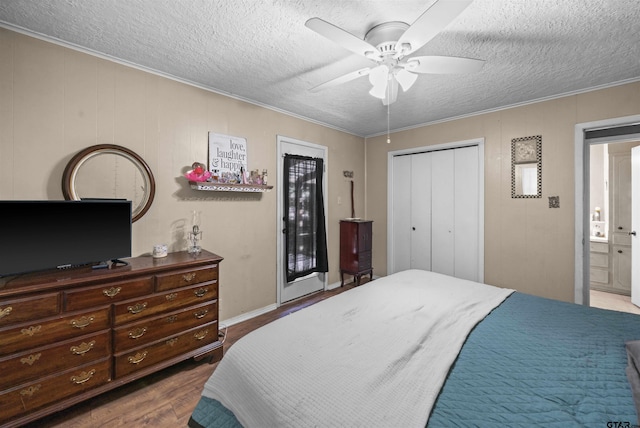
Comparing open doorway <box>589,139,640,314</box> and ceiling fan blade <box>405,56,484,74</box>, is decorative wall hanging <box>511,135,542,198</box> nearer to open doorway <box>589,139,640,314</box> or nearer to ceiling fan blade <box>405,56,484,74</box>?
open doorway <box>589,139,640,314</box>

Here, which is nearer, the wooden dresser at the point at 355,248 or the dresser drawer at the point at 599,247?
the dresser drawer at the point at 599,247

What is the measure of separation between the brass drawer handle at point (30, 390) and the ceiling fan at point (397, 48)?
2.47 metres

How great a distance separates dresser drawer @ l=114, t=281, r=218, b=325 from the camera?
5.89 ft

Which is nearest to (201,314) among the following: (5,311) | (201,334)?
(201,334)

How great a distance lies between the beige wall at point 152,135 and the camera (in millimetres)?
1812

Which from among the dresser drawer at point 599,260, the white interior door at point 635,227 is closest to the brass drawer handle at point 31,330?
the white interior door at point 635,227

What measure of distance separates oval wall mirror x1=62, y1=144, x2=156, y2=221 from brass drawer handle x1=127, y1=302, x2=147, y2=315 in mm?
758

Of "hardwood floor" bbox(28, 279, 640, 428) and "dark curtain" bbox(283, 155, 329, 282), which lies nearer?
"hardwood floor" bbox(28, 279, 640, 428)

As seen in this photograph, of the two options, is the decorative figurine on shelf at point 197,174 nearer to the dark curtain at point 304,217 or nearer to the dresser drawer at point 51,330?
the dark curtain at point 304,217

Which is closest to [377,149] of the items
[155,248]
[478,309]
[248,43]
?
[248,43]

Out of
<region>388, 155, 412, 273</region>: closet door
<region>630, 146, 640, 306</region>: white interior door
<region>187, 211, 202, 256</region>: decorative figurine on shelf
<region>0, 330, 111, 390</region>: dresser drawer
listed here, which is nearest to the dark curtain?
<region>187, 211, 202, 256</region>: decorative figurine on shelf

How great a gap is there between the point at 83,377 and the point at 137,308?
45 cm

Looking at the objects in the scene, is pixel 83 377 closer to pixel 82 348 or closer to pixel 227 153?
pixel 82 348

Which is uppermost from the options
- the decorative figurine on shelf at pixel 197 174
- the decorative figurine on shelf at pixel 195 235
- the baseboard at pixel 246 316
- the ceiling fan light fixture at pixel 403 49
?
the ceiling fan light fixture at pixel 403 49
